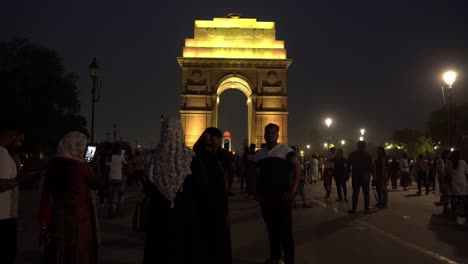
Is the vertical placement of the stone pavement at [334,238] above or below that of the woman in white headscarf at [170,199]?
below

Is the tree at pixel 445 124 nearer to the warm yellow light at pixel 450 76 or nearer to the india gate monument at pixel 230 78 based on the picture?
the india gate monument at pixel 230 78

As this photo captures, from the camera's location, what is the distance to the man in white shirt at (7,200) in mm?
4559

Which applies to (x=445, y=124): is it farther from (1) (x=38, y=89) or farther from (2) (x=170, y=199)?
(2) (x=170, y=199)

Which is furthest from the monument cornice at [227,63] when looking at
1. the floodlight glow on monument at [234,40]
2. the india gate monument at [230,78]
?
the floodlight glow on monument at [234,40]

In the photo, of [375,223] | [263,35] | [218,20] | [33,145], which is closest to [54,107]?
[33,145]

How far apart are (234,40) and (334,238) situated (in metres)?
35.0

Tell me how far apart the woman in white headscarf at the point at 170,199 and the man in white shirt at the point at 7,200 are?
1.37 metres

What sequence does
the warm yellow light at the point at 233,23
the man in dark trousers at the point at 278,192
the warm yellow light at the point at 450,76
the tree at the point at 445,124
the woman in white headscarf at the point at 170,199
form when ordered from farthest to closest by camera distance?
the tree at the point at 445,124 < the warm yellow light at the point at 233,23 < the warm yellow light at the point at 450,76 < the man in dark trousers at the point at 278,192 < the woman in white headscarf at the point at 170,199

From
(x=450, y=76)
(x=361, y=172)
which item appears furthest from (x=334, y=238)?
(x=450, y=76)

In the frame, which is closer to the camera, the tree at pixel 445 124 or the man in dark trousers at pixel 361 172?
the man in dark trousers at pixel 361 172

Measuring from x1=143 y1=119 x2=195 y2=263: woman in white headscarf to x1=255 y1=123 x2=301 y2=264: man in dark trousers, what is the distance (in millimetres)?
2132

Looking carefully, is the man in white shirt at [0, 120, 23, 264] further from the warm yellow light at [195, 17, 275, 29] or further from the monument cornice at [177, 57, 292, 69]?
the warm yellow light at [195, 17, 275, 29]

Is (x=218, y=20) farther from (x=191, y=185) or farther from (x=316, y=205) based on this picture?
(x=191, y=185)

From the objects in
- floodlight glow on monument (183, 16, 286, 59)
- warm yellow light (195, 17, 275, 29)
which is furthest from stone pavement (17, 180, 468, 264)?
warm yellow light (195, 17, 275, 29)
